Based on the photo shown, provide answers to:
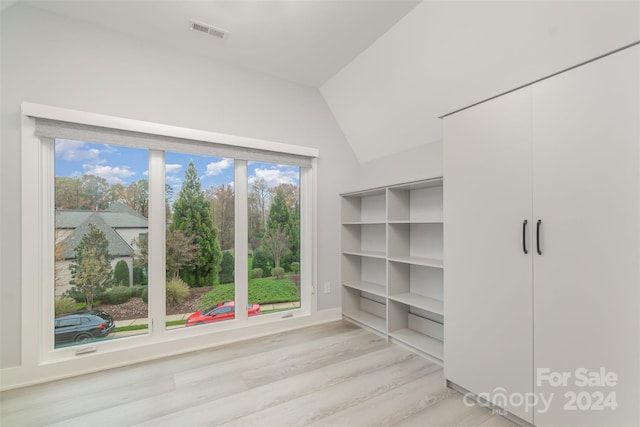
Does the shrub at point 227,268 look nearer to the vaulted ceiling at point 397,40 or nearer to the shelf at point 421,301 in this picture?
the shelf at point 421,301

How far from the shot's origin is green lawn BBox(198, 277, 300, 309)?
2.68 m

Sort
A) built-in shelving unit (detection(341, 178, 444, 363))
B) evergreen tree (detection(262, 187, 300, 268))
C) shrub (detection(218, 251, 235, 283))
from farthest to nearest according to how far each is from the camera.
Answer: evergreen tree (detection(262, 187, 300, 268)), shrub (detection(218, 251, 235, 283)), built-in shelving unit (detection(341, 178, 444, 363))

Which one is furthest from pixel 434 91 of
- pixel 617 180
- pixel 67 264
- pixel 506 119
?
pixel 67 264

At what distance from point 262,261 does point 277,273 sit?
9.4 inches

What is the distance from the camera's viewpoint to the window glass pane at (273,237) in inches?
115

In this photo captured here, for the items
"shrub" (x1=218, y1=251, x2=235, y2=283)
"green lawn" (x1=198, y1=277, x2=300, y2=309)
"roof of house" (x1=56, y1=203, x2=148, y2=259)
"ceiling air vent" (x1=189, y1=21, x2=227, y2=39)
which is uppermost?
"ceiling air vent" (x1=189, y1=21, x2=227, y2=39)

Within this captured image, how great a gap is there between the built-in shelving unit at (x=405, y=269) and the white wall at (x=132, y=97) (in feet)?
1.36

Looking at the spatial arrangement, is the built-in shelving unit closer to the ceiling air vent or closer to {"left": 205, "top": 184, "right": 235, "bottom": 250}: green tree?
{"left": 205, "top": 184, "right": 235, "bottom": 250}: green tree

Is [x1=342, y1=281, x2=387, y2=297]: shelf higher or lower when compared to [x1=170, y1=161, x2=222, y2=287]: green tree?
lower

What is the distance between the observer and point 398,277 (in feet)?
8.99

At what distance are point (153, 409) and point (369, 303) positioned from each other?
90.5 inches

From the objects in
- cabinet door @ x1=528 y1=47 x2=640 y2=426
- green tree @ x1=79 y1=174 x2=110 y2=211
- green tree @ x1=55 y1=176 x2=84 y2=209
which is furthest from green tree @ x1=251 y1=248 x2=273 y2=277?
cabinet door @ x1=528 y1=47 x2=640 y2=426

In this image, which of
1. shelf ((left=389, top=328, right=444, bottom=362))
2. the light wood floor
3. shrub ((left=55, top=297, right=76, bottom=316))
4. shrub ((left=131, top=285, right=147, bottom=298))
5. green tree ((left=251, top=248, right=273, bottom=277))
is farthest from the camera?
green tree ((left=251, top=248, right=273, bottom=277))

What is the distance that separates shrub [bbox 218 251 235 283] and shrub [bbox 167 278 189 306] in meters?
0.33
